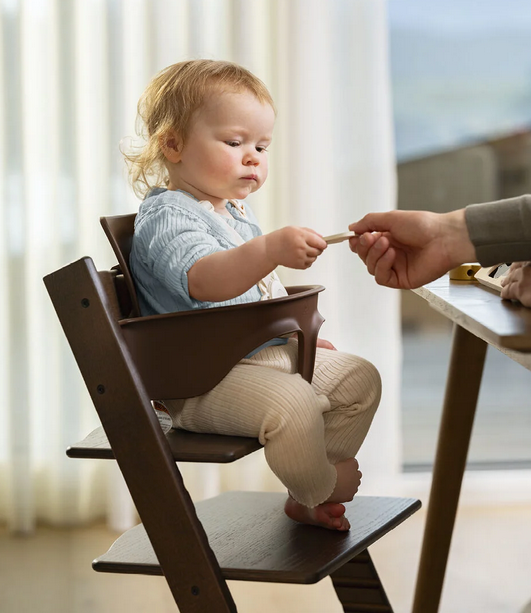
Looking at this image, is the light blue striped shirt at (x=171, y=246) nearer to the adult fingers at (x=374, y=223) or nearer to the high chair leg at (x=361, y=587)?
the adult fingers at (x=374, y=223)

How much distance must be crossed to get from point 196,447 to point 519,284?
43 cm

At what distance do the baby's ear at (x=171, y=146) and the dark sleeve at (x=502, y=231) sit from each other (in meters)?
0.45

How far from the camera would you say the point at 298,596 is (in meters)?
1.93

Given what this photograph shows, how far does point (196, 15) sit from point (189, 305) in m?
1.44

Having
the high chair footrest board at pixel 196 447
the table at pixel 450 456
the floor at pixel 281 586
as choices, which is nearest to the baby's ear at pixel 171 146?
the high chair footrest board at pixel 196 447

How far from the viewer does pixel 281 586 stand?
2.00m

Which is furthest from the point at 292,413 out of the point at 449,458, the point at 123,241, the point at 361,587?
the point at 449,458

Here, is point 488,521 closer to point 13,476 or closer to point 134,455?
point 13,476

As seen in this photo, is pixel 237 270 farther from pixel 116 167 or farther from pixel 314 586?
pixel 116 167

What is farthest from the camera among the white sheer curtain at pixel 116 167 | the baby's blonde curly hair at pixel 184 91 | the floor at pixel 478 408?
the floor at pixel 478 408

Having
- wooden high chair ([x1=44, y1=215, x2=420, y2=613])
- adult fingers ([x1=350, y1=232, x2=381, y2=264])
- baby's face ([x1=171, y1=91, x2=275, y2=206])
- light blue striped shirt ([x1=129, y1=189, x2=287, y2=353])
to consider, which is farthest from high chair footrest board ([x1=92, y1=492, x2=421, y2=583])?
baby's face ([x1=171, y1=91, x2=275, y2=206])

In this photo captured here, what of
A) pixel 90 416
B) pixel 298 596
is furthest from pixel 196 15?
pixel 298 596

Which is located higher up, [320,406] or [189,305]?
[189,305]

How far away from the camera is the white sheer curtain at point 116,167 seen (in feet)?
7.47
